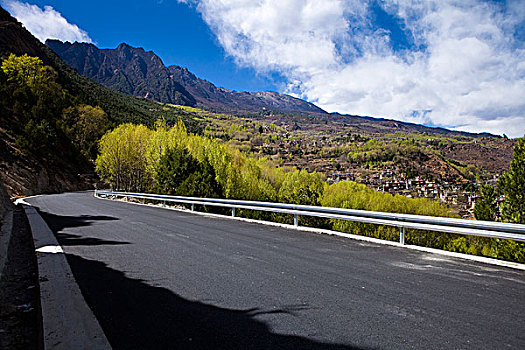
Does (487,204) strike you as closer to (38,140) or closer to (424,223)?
(424,223)

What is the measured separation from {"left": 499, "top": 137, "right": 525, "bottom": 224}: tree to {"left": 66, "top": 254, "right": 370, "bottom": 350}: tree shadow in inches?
513

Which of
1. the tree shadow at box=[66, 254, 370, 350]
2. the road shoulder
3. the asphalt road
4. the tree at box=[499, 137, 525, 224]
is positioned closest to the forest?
the tree at box=[499, 137, 525, 224]

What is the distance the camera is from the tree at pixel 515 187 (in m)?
12.5

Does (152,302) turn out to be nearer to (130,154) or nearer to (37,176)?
(130,154)

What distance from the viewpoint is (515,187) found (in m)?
12.7

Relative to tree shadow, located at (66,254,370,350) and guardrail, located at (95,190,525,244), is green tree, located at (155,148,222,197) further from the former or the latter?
tree shadow, located at (66,254,370,350)

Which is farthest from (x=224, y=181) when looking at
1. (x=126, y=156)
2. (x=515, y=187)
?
(x=126, y=156)

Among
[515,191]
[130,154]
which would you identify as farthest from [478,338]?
[130,154]

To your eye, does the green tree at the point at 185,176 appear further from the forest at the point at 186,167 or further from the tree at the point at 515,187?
the tree at the point at 515,187

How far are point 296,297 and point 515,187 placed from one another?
1291 centimetres

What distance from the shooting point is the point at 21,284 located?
457 cm

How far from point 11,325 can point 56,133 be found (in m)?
69.9

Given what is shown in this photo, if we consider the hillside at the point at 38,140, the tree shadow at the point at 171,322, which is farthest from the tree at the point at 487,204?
the hillside at the point at 38,140

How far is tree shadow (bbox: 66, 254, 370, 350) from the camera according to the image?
283 cm
